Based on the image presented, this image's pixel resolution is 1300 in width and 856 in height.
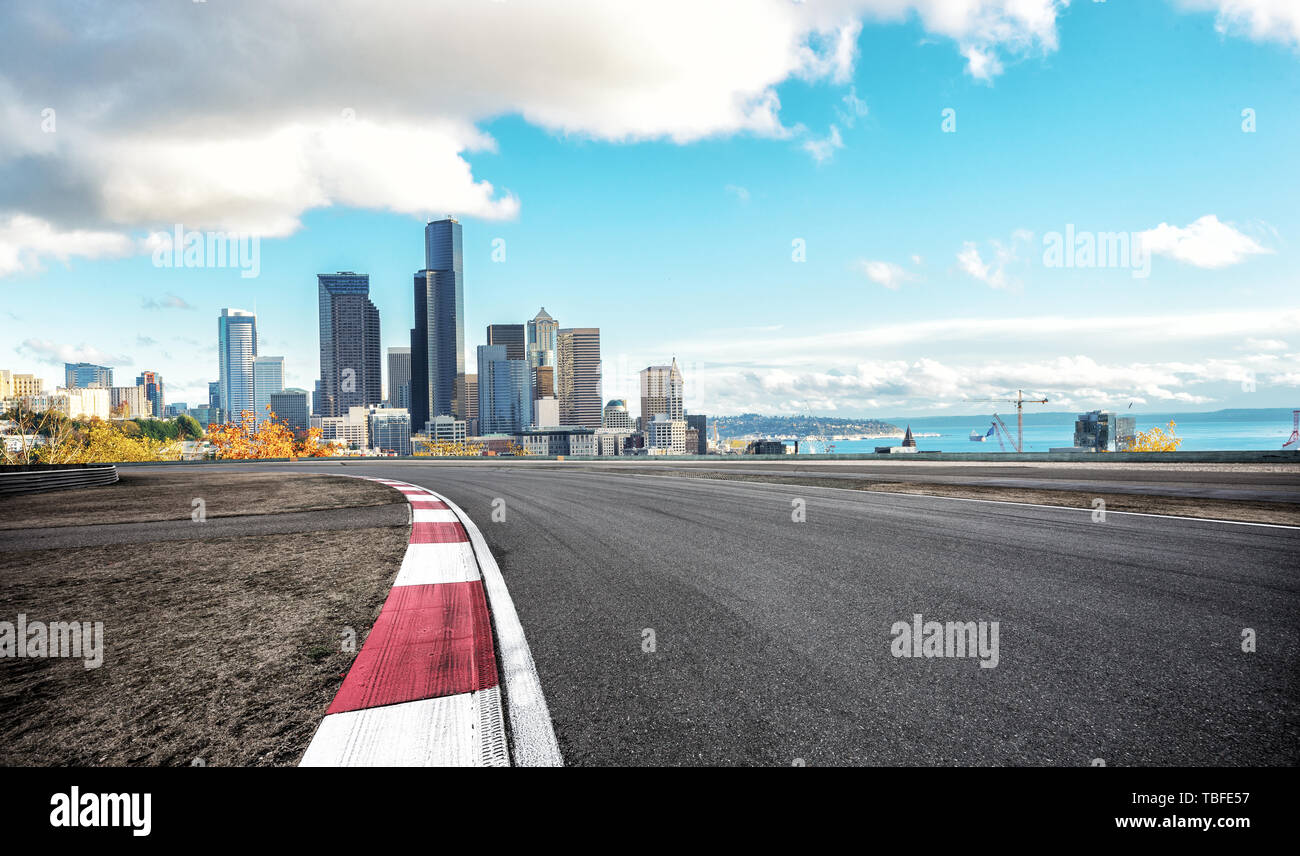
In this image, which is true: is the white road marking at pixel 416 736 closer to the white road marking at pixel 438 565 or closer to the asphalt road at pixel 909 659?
the asphalt road at pixel 909 659

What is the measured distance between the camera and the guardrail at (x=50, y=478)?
1653cm

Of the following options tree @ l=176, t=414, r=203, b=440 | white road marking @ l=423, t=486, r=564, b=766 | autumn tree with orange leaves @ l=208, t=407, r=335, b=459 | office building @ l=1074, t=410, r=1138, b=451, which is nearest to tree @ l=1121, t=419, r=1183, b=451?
office building @ l=1074, t=410, r=1138, b=451

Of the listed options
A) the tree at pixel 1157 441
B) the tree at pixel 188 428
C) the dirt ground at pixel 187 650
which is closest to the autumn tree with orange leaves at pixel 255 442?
the dirt ground at pixel 187 650

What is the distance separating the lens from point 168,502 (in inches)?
499

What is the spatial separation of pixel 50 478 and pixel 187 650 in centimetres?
2106

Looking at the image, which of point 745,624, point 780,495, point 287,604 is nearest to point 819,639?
point 745,624

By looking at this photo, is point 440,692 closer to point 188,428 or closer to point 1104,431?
point 1104,431

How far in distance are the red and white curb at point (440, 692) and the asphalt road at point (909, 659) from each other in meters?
0.15

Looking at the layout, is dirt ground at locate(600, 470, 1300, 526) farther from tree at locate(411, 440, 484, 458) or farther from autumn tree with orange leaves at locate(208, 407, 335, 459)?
autumn tree with orange leaves at locate(208, 407, 335, 459)

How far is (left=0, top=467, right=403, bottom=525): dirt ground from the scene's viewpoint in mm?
10250

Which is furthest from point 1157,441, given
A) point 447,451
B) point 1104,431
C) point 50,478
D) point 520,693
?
point 447,451

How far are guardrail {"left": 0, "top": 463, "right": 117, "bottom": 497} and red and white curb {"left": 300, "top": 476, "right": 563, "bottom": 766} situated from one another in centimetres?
1954

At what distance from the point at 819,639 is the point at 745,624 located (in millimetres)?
483
